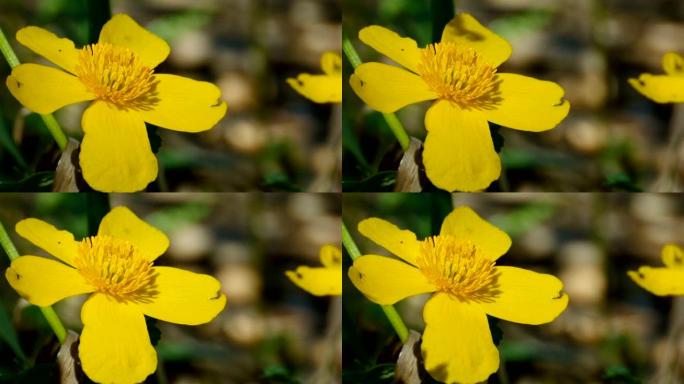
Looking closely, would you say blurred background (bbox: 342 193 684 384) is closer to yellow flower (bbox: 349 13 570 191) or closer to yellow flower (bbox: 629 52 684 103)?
yellow flower (bbox: 349 13 570 191)

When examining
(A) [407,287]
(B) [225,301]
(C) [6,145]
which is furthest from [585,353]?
(C) [6,145]

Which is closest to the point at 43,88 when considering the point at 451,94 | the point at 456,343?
the point at 451,94

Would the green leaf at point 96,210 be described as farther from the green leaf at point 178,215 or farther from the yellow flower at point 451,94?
the yellow flower at point 451,94

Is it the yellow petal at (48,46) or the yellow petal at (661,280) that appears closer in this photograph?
the yellow petal at (48,46)

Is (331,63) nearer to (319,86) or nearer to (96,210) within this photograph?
(319,86)

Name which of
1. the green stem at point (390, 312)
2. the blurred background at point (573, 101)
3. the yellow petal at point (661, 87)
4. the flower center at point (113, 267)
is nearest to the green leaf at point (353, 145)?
the blurred background at point (573, 101)
